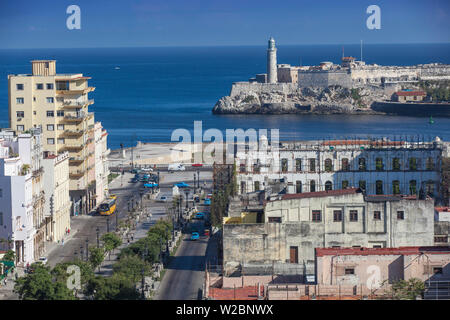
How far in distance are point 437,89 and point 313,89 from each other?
1509cm

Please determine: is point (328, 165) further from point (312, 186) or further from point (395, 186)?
point (395, 186)

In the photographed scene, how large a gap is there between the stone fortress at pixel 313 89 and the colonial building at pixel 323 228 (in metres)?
85.2

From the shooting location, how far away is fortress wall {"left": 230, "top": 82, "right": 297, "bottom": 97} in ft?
389

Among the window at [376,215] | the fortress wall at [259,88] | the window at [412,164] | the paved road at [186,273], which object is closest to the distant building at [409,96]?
the fortress wall at [259,88]

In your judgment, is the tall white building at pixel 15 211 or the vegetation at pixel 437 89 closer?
the tall white building at pixel 15 211

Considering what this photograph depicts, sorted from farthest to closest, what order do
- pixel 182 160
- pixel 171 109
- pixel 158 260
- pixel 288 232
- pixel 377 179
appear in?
1. pixel 171 109
2. pixel 182 160
3. pixel 377 179
4. pixel 158 260
5. pixel 288 232

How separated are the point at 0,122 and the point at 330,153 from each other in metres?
51.2

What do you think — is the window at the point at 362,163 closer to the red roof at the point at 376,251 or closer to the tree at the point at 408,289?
the red roof at the point at 376,251

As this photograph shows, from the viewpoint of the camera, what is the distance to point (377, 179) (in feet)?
133

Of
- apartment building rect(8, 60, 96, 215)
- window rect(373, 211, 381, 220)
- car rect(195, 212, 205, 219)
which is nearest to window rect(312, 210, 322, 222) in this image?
window rect(373, 211, 381, 220)

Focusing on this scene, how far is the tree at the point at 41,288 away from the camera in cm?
2419

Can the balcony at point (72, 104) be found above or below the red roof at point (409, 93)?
below
